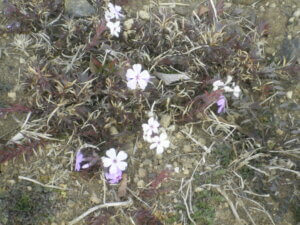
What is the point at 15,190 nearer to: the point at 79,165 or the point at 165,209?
the point at 79,165

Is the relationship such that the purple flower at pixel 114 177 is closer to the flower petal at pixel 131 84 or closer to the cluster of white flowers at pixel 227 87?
the flower petal at pixel 131 84

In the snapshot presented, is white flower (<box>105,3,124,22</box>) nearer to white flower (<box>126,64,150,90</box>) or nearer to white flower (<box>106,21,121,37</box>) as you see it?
white flower (<box>106,21,121,37</box>)

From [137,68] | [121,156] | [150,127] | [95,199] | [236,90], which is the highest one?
[137,68]

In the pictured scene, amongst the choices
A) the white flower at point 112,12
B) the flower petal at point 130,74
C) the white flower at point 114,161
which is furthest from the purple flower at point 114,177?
the white flower at point 112,12

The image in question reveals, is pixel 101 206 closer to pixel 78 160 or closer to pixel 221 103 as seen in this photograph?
pixel 78 160

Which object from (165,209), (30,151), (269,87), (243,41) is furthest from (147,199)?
(243,41)

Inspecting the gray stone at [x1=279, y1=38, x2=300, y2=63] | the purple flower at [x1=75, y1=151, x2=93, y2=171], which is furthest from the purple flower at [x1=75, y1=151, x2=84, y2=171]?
Result: the gray stone at [x1=279, y1=38, x2=300, y2=63]

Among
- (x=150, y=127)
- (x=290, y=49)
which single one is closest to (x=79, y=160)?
(x=150, y=127)
